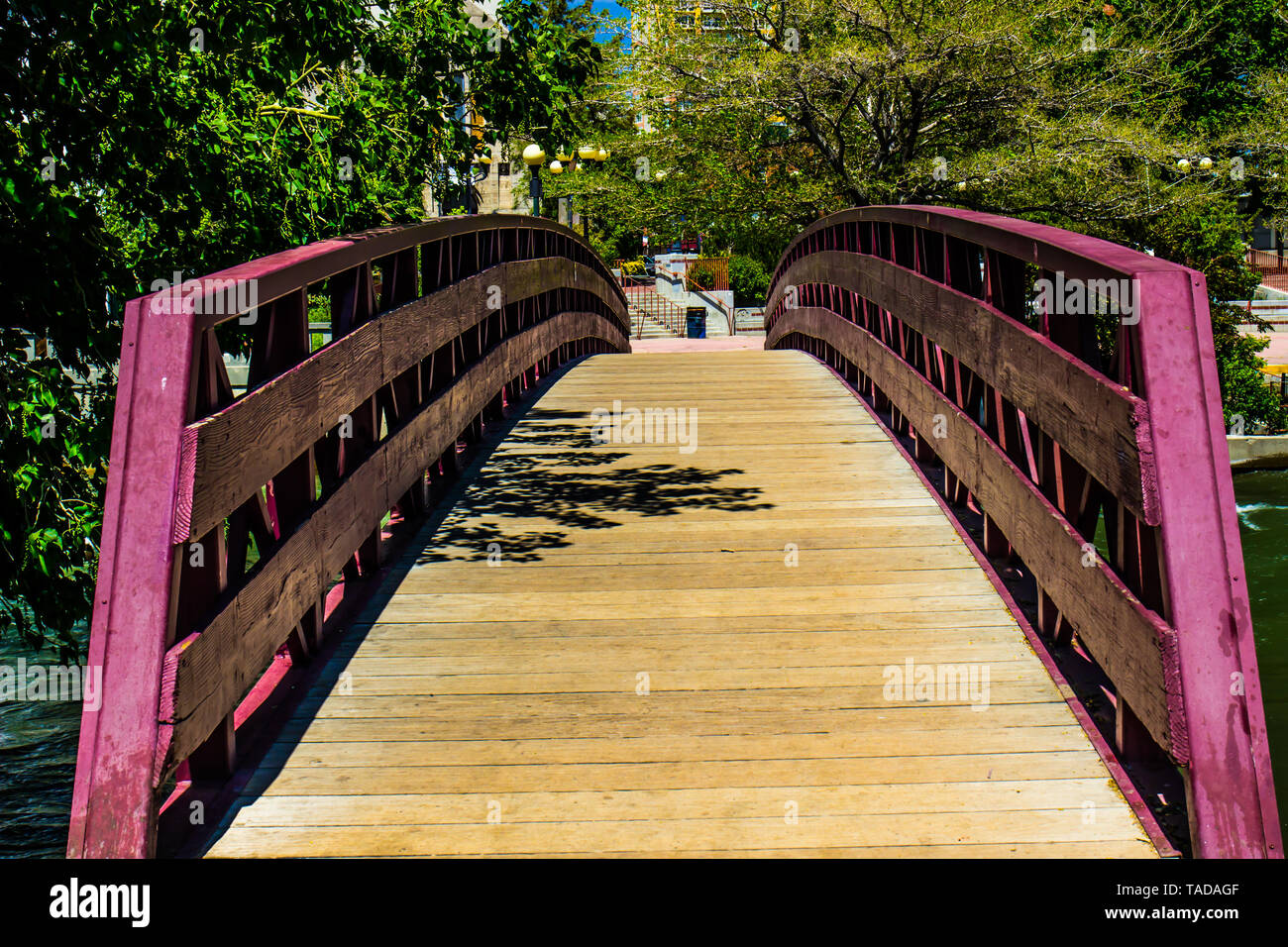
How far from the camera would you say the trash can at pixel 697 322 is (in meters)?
38.2

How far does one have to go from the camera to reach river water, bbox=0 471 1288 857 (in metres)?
10.5

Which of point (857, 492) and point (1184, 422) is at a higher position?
point (1184, 422)

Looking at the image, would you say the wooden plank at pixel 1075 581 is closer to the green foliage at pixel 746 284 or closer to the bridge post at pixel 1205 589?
the bridge post at pixel 1205 589

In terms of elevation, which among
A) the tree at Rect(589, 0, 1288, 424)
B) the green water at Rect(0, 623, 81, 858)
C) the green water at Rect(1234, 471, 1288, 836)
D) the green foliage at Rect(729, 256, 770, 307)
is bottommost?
the green water at Rect(0, 623, 81, 858)

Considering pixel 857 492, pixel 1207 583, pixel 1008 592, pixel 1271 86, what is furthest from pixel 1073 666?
pixel 1271 86

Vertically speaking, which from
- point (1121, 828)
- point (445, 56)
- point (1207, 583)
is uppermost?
point (445, 56)

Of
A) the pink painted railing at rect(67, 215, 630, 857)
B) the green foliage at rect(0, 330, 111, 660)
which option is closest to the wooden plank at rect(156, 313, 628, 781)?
the pink painted railing at rect(67, 215, 630, 857)

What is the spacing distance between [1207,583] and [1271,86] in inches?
1357

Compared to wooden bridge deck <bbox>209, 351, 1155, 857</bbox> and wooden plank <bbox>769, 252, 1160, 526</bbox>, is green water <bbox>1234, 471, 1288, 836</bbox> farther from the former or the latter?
wooden bridge deck <bbox>209, 351, 1155, 857</bbox>

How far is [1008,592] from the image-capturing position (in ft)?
17.3

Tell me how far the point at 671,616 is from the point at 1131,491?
2.19m

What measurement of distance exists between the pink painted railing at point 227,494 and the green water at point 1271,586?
7760mm

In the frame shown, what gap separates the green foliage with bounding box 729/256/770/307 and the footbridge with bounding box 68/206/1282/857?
1491 inches
